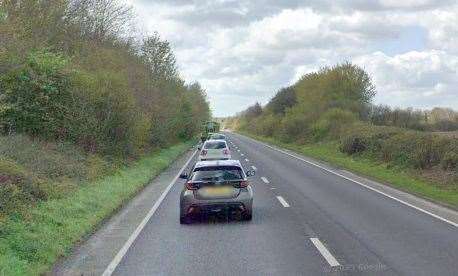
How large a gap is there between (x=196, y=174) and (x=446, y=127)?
1849 inches

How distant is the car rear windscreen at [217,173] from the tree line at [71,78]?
570 centimetres

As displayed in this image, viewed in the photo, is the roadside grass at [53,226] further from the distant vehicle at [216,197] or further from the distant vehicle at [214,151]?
the distant vehicle at [214,151]

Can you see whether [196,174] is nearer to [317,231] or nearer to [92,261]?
[317,231]

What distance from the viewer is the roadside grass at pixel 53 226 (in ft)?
32.8

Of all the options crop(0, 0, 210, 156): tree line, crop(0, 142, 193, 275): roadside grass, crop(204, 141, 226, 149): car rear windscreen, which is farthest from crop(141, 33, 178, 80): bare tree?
crop(0, 142, 193, 275): roadside grass

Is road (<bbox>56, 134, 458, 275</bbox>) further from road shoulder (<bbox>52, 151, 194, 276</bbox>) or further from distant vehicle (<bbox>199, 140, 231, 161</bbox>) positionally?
distant vehicle (<bbox>199, 140, 231, 161</bbox>)

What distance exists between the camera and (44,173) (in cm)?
1967

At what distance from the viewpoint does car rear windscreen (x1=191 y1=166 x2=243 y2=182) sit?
15.0 meters

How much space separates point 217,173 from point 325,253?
5.08 meters

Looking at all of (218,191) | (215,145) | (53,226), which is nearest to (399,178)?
(215,145)

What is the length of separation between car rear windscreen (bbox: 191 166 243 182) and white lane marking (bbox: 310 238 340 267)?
352cm

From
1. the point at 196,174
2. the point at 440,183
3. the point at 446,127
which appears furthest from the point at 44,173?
the point at 446,127

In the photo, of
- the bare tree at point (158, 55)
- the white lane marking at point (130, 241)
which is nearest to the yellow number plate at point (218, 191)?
the white lane marking at point (130, 241)

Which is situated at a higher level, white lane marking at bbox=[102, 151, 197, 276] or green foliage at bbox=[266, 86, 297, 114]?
green foliage at bbox=[266, 86, 297, 114]
